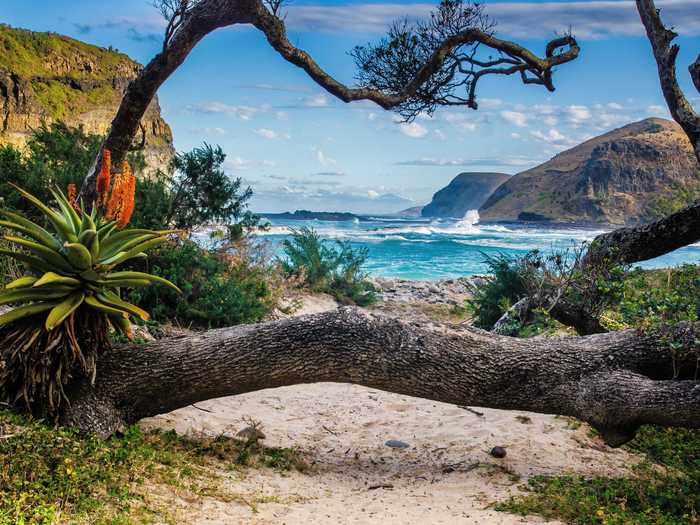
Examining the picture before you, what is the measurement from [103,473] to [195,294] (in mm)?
5660

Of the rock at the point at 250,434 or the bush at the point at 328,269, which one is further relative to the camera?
the bush at the point at 328,269

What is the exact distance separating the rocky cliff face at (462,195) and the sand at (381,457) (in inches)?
2501

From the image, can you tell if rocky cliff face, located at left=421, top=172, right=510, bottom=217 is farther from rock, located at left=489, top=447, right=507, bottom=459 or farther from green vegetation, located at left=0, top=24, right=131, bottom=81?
rock, located at left=489, top=447, right=507, bottom=459

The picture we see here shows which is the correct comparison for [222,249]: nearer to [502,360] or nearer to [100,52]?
[502,360]

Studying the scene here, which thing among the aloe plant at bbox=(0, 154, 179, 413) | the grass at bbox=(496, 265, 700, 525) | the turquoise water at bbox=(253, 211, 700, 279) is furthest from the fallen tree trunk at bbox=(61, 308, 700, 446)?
the turquoise water at bbox=(253, 211, 700, 279)

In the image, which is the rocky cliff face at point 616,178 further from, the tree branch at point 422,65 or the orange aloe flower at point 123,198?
the orange aloe flower at point 123,198

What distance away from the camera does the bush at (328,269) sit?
1555 centimetres

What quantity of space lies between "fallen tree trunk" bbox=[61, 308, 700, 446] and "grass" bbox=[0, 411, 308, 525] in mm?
459

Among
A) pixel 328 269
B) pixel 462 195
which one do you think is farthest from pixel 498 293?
pixel 462 195

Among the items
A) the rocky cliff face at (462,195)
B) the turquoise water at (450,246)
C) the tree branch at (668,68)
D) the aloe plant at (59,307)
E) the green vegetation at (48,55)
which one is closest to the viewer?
the aloe plant at (59,307)

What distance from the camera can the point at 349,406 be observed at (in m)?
8.00

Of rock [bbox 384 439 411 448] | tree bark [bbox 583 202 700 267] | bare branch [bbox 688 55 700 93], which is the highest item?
bare branch [bbox 688 55 700 93]

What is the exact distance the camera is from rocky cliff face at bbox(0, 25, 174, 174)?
119 ft

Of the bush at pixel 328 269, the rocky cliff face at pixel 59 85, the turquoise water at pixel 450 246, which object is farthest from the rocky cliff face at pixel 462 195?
the bush at pixel 328 269
